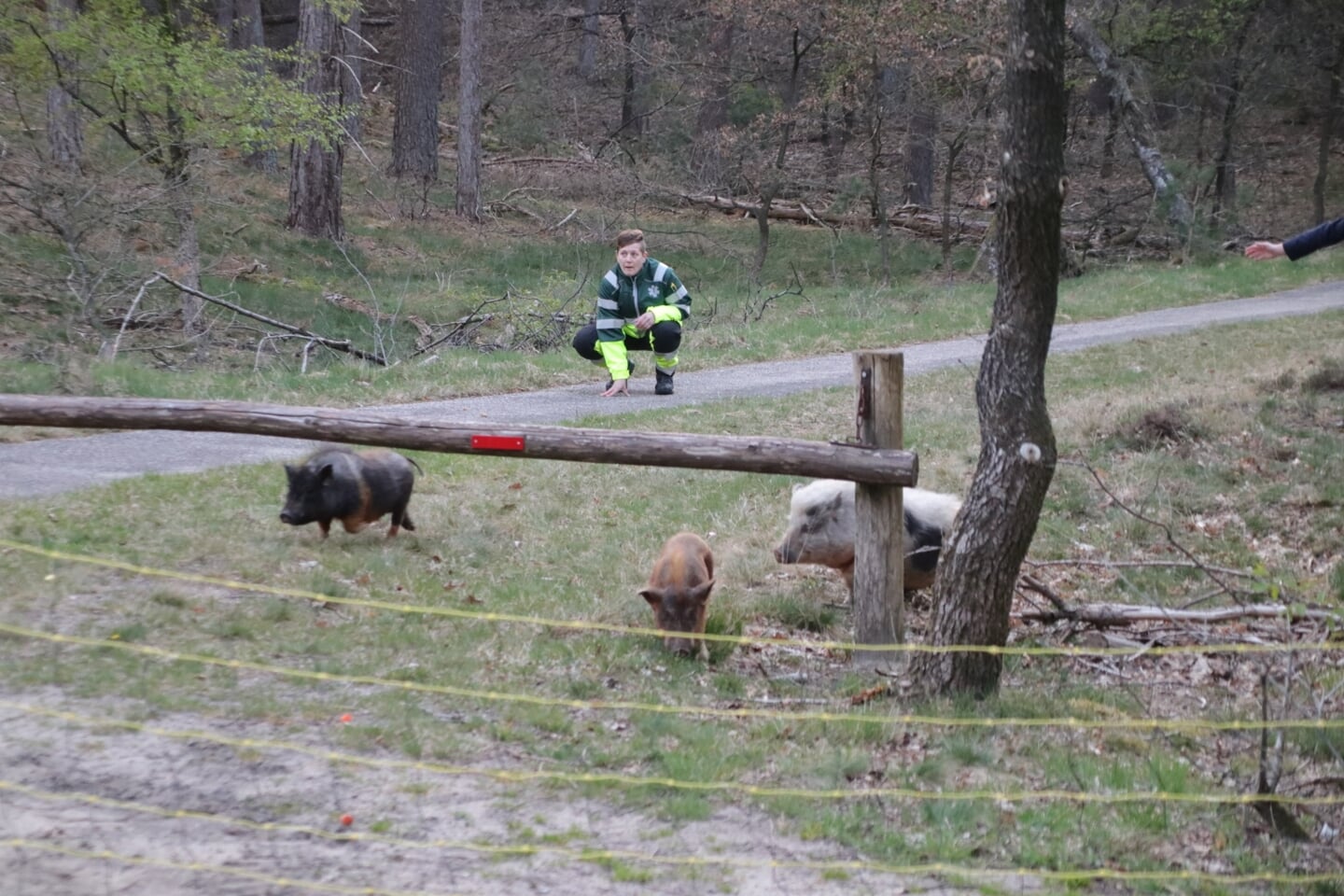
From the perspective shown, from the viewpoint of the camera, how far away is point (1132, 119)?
972 inches

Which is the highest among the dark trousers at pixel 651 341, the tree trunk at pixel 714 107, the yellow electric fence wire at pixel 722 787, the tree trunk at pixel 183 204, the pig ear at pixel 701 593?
the tree trunk at pixel 714 107

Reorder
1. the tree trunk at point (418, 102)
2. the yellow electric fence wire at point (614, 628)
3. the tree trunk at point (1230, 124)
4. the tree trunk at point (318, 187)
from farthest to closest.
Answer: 1. the tree trunk at point (418, 102)
2. the tree trunk at point (1230, 124)
3. the tree trunk at point (318, 187)
4. the yellow electric fence wire at point (614, 628)

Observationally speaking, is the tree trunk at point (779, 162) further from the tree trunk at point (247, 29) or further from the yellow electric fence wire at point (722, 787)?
the yellow electric fence wire at point (722, 787)

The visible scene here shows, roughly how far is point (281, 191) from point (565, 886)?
918 inches

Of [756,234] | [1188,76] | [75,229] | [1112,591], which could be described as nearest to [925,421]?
[1112,591]

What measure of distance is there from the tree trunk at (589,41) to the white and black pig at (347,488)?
27945mm

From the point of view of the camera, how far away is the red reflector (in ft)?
20.0

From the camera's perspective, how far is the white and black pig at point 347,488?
7.43 meters

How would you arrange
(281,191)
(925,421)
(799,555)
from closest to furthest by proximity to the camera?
1. (799,555)
2. (925,421)
3. (281,191)

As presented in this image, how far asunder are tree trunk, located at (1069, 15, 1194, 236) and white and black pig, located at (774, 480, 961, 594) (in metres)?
19.0

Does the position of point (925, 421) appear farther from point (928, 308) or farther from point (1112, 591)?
point (928, 308)

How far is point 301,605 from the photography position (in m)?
6.50

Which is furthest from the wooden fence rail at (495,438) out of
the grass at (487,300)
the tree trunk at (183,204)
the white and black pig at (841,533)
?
the tree trunk at (183,204)

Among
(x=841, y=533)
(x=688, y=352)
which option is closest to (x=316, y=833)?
(x=841, y=533)
